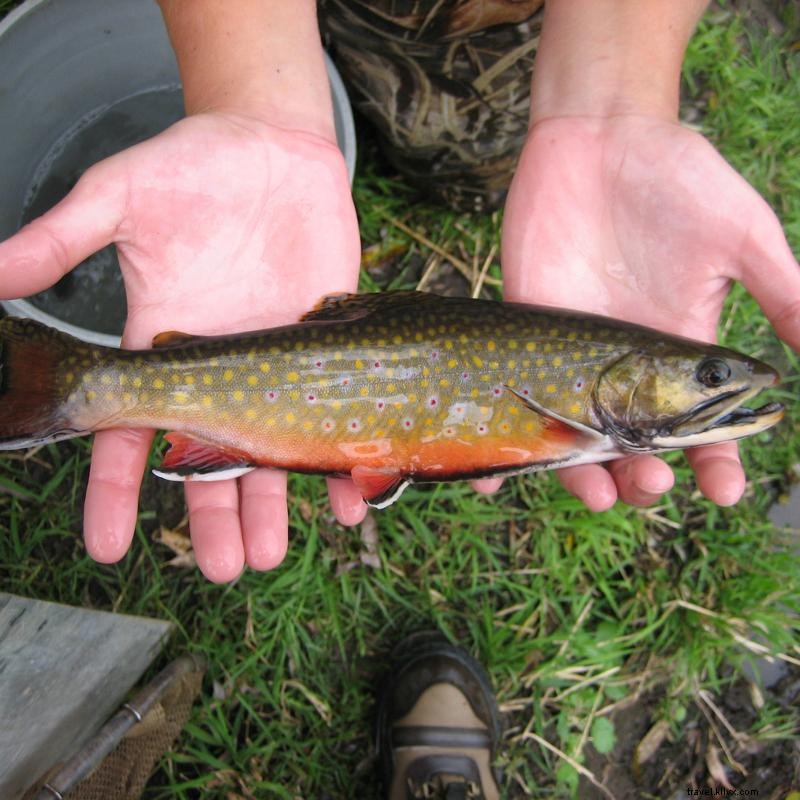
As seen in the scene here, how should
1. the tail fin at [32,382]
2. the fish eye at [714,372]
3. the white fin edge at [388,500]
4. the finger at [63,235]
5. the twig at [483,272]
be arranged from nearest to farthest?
the finger at [63,235] < the tail fin at [32,382] < the white fin edge at [388,500] < the fish eye at [714,372] < the twig at [483,272]

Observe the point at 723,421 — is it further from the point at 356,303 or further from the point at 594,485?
the point at 356,303

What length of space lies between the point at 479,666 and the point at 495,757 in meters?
0.50

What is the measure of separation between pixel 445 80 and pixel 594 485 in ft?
8.03

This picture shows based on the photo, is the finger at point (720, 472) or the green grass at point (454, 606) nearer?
the finger at point (720, 472)

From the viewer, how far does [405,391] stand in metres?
2.97

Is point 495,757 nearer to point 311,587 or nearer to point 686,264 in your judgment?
point 311,587

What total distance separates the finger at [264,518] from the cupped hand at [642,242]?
1.32m

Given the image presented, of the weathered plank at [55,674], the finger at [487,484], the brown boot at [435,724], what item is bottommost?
the brown boot at [435,724]

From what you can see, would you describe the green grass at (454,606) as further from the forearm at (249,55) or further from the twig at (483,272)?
the forearm at (249,55)

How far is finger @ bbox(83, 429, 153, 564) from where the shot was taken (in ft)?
9.16

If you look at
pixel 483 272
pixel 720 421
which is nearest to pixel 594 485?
Result: pixel 720 421

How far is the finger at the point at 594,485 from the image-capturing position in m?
3.13

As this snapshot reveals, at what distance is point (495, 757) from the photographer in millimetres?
4102

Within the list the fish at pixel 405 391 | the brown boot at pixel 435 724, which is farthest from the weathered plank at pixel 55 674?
the brown boot at pixel 435 724
